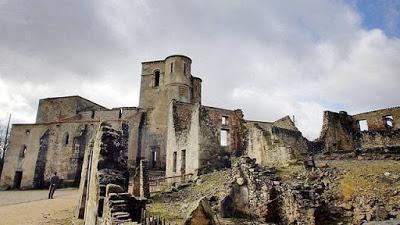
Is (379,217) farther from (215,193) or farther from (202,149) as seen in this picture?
(202,149)

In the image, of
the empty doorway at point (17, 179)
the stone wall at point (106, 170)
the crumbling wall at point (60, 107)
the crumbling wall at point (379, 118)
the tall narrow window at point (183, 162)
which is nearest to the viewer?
the stone wall at point (106, 170)

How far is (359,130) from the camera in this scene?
88.6 ft

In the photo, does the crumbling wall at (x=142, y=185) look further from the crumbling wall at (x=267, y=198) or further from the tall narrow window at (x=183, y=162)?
the tall narrow window at (x=183, y=162)

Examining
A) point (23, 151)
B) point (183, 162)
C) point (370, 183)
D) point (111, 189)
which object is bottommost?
point (111, 189)

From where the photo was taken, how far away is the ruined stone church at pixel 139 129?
964 inches

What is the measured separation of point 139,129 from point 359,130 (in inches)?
819

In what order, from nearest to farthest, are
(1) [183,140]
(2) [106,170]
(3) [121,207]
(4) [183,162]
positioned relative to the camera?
(3) [121,207], (2) [106,170], (4) [183,162], (1) [183,140]

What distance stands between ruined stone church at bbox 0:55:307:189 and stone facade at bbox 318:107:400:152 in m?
4.56

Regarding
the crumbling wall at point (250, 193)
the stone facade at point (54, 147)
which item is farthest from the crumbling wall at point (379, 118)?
the stone facade at point (54, 147)

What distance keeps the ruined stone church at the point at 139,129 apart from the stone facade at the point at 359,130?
15.0 ft

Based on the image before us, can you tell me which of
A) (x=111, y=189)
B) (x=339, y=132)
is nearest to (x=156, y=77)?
(x=339, y=132)

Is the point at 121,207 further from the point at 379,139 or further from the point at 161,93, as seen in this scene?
the point at 161,93

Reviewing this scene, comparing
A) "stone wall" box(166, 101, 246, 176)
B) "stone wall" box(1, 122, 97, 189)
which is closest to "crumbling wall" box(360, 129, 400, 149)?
"stone wall" box(166, 101, 246, 176)

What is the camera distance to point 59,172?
3209cm
